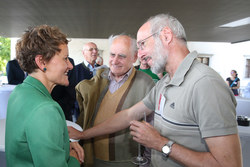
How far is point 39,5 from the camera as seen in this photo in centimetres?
654

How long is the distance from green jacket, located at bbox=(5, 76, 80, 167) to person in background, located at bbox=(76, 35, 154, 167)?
89 cm

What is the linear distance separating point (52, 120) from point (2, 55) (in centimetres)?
2534

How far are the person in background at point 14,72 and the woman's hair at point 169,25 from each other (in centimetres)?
351

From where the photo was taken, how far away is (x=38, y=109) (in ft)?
2.64

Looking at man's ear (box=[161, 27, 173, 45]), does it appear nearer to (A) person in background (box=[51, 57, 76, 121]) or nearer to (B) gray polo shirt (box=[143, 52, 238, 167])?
(B) gray polo shirt (box=[143, 52, 238, 167])

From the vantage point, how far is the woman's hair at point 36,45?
998 millimetres

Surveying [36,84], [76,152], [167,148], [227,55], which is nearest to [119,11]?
[76,152]

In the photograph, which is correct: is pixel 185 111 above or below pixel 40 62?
below

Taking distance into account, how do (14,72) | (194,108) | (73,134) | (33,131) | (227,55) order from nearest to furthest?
(33,131) → (194,108) → (73,134) → (14,72) → (227,55)

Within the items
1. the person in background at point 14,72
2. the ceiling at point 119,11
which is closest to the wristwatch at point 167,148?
the person in background at point 14,72

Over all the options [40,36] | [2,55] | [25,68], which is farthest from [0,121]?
[2,55]

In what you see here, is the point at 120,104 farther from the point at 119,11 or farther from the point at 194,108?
the point at 119,11

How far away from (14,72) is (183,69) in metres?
3.78

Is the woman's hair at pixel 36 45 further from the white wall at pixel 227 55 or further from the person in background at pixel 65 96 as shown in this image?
the white wall at pixel 227 55
